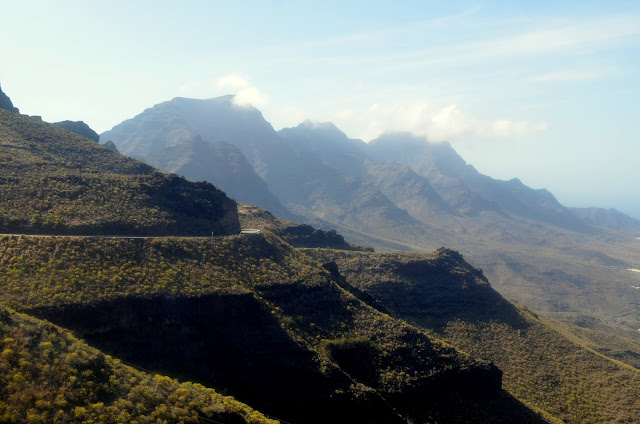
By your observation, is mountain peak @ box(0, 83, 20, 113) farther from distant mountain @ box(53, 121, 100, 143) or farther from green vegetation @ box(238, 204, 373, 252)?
green vegetation @ box(238, 204, 373, 252)

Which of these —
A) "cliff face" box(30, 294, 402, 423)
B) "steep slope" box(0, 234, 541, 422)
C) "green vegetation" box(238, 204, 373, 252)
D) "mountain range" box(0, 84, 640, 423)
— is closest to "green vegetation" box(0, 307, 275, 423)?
"mountain range" box(0, 84, 640, 423)

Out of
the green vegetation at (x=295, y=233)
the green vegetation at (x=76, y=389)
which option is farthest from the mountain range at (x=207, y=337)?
the green vegetation at (x=295, y=233)

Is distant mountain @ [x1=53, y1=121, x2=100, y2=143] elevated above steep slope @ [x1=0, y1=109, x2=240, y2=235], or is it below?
above

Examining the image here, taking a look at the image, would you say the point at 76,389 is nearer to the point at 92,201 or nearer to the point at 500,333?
the point at 92,201

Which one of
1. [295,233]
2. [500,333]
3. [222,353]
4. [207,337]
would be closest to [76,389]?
[207,337]

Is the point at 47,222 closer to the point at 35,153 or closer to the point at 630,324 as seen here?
the point at 35,153

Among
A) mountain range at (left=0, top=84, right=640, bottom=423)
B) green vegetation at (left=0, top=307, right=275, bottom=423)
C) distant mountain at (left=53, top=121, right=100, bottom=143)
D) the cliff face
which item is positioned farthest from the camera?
distant mountain at (left=53, top=121, right=100, bottom=143)

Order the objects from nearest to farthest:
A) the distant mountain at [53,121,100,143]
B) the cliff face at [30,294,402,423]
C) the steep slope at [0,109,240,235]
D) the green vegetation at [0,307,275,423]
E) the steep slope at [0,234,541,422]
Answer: the green vegetation at [0,307,275,423] < the cliff face at [30,294,402,423] < the steep slope at [0,234,541,422] < the steep slope at [0,109,240,235] < the distant mountain at [53,121,100,143]
